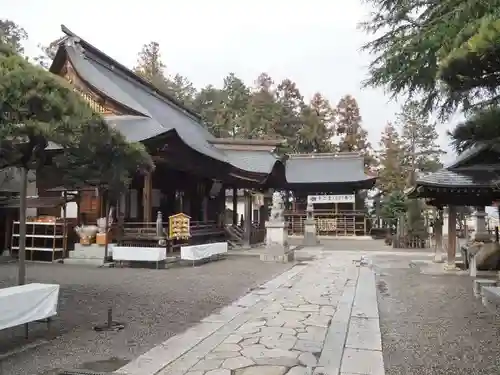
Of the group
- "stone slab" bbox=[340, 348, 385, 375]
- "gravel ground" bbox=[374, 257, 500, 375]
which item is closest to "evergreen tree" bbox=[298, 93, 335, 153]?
"gravel ground" bbox=[374, 257, 500, 375]

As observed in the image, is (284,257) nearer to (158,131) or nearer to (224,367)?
(158,131)

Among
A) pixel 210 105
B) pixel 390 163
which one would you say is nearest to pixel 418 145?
pixel 390 163

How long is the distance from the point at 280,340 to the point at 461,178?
9.13 metres

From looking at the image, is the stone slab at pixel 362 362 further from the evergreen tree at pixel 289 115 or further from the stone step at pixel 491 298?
the evergreen tree at pixel 289 115

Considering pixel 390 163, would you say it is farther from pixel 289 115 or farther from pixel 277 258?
pixel 277 258

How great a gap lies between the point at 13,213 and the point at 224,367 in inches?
568

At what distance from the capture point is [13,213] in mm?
16734

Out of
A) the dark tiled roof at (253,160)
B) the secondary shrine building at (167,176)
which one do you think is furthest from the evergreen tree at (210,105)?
the dark tiled roof at (253,160)

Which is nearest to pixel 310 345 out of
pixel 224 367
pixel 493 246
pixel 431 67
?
pixel 224 367

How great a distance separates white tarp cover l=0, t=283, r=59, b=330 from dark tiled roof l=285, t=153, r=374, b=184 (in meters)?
32.6

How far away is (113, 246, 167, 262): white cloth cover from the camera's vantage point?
13.9 metres

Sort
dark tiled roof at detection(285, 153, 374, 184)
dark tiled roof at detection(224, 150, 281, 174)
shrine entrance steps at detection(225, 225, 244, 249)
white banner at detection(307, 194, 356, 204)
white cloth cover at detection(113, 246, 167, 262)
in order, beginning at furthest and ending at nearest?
dark tiled roof at detection(285, 153, 374, 184), white banner at detection(307, 194, 356, 204), dark tiled roof at detection(224, 150, 281, 174), shrine entrance steps at detection(225, 225, 244, 249), white cloth cover at detection(113, 246, 167, 262)

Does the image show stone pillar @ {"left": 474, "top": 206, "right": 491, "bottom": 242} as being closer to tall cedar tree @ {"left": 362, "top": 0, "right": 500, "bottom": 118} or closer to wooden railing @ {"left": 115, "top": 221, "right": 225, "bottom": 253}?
tall cedar tree @ {"left": 362, "top": 0, "right": 500, "bottom": 118}

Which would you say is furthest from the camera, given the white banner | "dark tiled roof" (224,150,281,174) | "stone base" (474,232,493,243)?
the white banner
